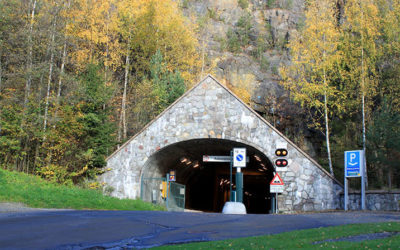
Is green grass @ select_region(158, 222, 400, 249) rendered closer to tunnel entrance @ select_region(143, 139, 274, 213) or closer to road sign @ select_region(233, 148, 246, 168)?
road sign @ select_region(233, 148, 246, 168)

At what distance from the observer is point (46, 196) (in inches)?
664

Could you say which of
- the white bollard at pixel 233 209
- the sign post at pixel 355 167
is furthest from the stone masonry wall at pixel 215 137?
the white bollard at pixel 233 209

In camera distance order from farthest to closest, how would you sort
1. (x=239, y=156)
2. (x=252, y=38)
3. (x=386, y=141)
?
(x=252, y=38)
(x=386, y=141)
(x=239, y=156)

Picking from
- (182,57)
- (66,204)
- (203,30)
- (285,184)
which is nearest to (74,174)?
(66,204)

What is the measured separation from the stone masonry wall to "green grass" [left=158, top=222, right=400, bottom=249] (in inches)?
424

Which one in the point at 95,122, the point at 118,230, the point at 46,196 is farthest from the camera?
the point at 95,122

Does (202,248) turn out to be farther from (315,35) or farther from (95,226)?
(315,35)

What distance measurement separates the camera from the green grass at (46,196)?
1634 centimetres

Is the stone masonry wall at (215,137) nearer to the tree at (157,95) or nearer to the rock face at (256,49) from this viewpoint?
the tree at (157,95)

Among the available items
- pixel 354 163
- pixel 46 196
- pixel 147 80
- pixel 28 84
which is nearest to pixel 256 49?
pixel 147 80

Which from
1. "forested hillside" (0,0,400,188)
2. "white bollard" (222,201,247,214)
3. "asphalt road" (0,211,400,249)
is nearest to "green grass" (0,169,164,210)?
"forested hillside" (0,0,400,188)

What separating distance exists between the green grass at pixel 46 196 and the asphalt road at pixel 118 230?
13.8 feet

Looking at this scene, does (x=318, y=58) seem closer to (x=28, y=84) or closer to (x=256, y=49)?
(x=28, y=84)

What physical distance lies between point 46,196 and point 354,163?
13.9 m
